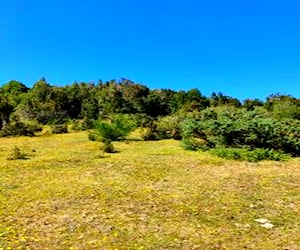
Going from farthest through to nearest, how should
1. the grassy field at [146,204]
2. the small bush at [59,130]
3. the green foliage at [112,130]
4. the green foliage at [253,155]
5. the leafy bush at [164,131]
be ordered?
the small bush at [59,130] < the leafy bush at [164,131] < the green foliage at [112,130] < the green foliage at [253,155] < the grassy field at [146,204]

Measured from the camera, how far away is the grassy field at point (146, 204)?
7.45 m

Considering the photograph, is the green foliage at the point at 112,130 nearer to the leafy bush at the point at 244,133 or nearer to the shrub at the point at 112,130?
the shrub at the point at 112,130

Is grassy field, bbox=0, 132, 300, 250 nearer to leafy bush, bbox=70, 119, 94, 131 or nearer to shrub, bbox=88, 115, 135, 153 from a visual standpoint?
shrub, bbox=88, 115, 135, 153

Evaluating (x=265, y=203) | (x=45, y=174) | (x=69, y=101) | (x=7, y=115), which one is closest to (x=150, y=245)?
(x=265, y=203)

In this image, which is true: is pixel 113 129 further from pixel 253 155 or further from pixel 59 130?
pixel 253 155

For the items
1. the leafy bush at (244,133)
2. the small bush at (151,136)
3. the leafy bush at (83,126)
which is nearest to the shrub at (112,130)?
the small bush at (151,136)

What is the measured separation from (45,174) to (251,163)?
7.56m

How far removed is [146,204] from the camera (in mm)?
9633

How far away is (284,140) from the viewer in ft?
59.0

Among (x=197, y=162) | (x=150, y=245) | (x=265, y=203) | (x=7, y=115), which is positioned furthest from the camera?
(x=7, y=115)

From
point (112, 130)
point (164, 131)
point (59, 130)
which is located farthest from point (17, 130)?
point (164, 131)

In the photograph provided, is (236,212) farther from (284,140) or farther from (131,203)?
(284,140)

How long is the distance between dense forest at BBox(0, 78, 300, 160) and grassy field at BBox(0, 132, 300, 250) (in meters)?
2.91

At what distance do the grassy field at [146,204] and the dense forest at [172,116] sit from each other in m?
2.91
